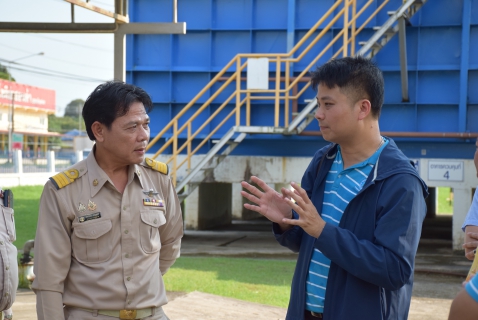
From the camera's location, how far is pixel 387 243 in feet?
8.84

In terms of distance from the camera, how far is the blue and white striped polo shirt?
291cm

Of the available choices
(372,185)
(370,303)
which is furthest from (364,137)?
(370,303)

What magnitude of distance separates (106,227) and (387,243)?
51.1 inches

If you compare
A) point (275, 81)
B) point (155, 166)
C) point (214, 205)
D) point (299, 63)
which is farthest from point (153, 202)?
point (214, 205)

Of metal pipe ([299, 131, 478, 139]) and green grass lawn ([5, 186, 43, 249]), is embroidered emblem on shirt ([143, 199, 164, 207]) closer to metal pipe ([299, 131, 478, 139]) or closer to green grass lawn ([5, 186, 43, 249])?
metal pipe ([299, 131, 478, 139])

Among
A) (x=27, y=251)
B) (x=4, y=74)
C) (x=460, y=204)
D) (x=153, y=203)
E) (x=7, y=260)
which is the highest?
(x=4, y=74)

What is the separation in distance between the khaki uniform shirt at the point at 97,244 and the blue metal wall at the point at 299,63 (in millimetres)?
8843

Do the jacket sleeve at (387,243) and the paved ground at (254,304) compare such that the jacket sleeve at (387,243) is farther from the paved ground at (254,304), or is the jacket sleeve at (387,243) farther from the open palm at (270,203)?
the paved ground at (254,304)

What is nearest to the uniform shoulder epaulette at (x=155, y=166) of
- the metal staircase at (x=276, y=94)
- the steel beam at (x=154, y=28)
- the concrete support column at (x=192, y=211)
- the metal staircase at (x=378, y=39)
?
the steel beam at (x=154, y=28)

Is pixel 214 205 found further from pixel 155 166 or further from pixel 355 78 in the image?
pixel 355 78

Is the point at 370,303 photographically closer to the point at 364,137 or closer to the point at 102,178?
the point at 364,137

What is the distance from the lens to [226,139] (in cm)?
1167

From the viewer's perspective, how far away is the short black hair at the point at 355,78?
2.96 metres

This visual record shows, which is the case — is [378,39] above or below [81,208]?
above
